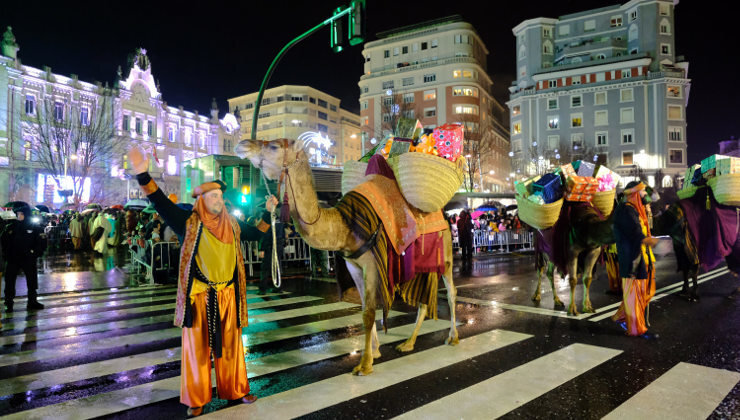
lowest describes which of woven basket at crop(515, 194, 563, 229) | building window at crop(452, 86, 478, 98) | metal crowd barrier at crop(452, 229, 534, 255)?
metal crowd barrier at crop(452, 229, 534, 255)

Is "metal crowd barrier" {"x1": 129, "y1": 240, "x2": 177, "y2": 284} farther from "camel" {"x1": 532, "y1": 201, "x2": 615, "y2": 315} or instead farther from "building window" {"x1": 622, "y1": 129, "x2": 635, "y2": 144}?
"building window" {"x1": 622, "y1": 129, "x2": 635, "y2": 144}

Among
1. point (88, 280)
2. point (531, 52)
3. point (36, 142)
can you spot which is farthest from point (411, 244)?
point (531, 52)

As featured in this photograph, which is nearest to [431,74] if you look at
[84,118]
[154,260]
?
[84,118]

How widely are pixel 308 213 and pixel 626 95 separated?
228ft

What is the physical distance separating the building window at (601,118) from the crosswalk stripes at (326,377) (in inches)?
2592

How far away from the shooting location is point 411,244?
5625 millimetres

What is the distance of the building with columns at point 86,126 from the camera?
146 ft

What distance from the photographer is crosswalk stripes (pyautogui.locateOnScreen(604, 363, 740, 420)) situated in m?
3.88

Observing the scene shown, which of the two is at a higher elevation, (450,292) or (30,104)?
(30,104)

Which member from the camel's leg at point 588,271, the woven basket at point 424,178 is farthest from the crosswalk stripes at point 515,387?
the camel's leg at point 588,271

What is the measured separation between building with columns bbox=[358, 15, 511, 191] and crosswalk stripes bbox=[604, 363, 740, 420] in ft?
212

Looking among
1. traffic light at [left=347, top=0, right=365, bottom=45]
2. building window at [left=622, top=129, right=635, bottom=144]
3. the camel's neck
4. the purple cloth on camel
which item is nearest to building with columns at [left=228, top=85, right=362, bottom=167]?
building window at [left=622, top=129, right=635, bottom=144]

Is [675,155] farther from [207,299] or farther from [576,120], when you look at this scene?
→ [207,299]

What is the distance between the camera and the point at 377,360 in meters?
5.43
